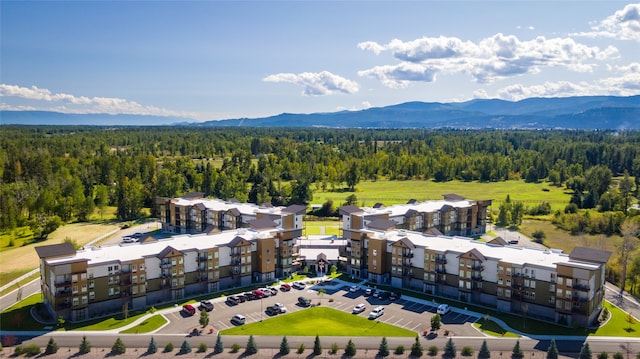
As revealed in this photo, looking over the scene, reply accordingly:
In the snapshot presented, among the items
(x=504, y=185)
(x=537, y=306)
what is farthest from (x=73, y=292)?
(x=504, y=185)

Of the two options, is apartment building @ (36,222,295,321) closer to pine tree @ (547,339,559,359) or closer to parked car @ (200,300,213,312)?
parked car @ (200,300,213,312)

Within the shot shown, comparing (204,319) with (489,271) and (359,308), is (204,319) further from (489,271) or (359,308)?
(489,271)

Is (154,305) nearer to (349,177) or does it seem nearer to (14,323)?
(14,323)

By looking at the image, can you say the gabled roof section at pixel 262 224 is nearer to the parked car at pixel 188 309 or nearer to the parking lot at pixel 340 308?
the parking lot at pixel 340 308

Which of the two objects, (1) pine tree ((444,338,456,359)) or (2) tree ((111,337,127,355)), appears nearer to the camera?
(2) tree ((111,337,127,355))

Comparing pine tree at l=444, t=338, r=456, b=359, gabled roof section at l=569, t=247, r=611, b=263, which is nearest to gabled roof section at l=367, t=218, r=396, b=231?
gabled roof section at l=569, t=247, r=611, b=263

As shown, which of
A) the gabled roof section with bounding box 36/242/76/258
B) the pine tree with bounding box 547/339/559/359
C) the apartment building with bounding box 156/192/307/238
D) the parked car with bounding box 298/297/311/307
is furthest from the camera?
the apartment building with bounding box 156/192/307/238

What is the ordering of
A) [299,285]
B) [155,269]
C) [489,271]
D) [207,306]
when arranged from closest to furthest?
[207,306] < [489,271] < [155,269] < [299,285]

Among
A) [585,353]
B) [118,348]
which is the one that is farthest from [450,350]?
[118,348]
